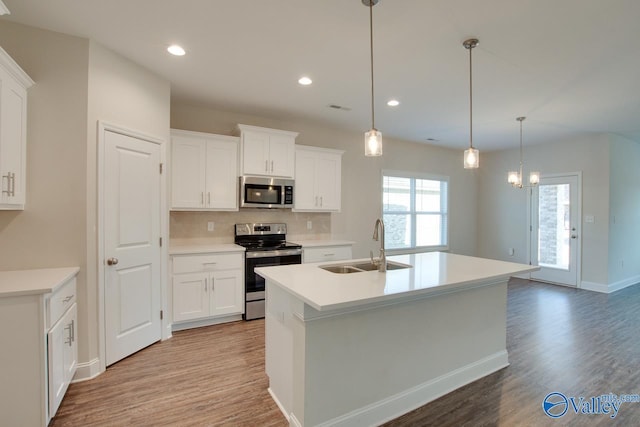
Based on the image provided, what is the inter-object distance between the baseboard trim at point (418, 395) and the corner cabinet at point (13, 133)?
2.33m

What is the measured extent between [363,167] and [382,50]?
279cm

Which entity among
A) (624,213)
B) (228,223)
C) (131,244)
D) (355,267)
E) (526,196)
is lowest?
Answer: (355,267)

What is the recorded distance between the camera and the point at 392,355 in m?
2.00

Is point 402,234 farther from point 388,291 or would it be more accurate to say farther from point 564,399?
point 388,291

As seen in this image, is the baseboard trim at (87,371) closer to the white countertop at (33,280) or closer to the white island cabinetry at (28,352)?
the white island cabinetry at (28,352)

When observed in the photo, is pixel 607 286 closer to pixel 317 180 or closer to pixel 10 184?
pixel 317 180

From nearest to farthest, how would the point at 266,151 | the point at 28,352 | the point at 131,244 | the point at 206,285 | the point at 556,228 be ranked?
1. the point at 28,352
2. the point at 131,244
3. the point at 206,285
4. the point at 266,151
5. the point at 556,228

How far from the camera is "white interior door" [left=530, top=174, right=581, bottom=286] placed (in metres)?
5.38

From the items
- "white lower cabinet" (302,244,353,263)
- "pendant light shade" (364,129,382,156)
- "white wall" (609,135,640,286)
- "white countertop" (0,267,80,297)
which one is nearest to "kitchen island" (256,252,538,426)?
"pendant light shade" (364,129,382,156)

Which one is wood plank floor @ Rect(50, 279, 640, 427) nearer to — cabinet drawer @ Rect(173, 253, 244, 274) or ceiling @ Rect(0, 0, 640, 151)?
cabinet drawer @ Rect(173, 253, 244, 274)

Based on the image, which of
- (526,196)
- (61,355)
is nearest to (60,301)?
(61,355)

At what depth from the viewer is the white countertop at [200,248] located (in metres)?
3.33

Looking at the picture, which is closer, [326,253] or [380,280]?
[380,280]

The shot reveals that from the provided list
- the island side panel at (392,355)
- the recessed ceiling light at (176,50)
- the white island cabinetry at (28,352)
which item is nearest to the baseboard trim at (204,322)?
the white island cabinetry at (28,352)
